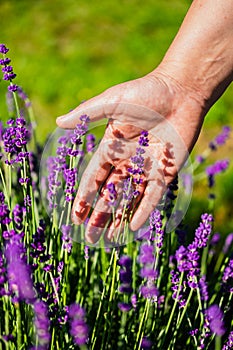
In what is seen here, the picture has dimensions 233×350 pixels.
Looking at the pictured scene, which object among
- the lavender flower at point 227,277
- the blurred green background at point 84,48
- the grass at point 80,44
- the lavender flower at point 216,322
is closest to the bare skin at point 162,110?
the lavender flower at point 227,277

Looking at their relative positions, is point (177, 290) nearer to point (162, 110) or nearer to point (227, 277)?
point (227, 277)

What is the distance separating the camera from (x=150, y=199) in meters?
2.12

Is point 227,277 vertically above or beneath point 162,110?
beneath

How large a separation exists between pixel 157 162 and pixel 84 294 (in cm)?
63

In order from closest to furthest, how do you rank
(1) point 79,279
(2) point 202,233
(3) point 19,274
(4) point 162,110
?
(3) point 19,274 < (2) point 202,233 < (1) point 79,279 < (4) point 162,110

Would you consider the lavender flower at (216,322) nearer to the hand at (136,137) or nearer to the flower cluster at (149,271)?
the flower cluster at (149,271)

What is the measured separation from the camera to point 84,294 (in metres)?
2.02

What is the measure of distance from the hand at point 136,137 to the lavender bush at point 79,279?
9 cm

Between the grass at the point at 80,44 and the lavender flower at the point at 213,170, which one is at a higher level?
the grass at the point at 80,44

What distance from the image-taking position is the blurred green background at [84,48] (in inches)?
177

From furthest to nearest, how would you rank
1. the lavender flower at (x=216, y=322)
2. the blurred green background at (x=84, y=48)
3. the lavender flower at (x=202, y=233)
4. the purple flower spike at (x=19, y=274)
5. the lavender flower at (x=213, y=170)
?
the blurred green background at (x=84, y=48)
the lavender flower at (x=213, y=170)
the lavender flower at (x=202, y=233)
the lavender flower at (x=216, y=322)
the purple flower spike at (x=19, y=274)

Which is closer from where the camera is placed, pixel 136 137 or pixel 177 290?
pixel 177 290

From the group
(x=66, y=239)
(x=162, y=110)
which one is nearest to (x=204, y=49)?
(x=162, y=110)

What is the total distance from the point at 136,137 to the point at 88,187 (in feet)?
1.04
